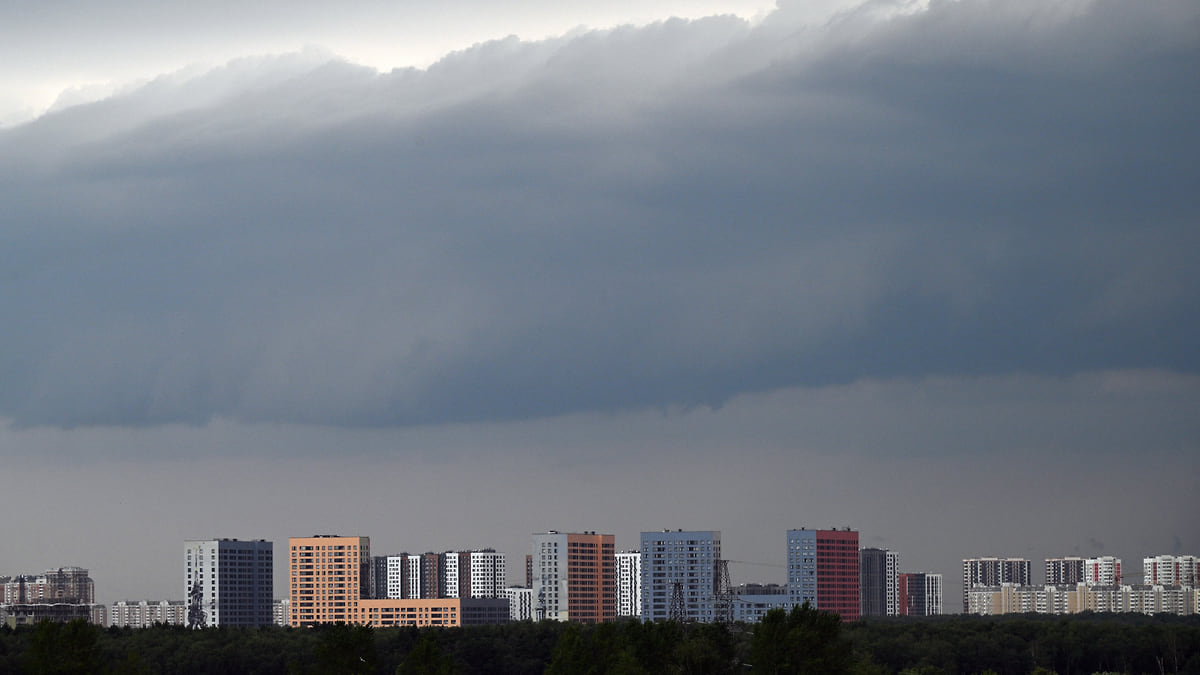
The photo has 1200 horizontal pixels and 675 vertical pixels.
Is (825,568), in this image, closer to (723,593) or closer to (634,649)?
(723,593)

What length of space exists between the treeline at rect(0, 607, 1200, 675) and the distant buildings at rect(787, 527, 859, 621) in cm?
4741

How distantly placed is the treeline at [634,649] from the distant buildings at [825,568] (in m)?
47.4

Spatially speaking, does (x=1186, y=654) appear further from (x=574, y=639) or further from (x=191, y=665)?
(x=191, y=665)

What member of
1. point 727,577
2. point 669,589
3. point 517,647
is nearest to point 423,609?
point 669,589

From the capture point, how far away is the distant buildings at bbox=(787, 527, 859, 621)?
639 ft

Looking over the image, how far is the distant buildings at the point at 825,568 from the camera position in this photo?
639ft

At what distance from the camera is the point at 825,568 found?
A: 643ft

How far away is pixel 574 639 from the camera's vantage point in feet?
233

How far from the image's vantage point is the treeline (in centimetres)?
6412

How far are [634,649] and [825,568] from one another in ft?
423

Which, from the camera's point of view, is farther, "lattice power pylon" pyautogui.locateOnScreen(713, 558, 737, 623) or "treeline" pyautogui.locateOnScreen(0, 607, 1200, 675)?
"lattice power pylon" pyautogui.locateOnScreen(713, 558, 737, 623)

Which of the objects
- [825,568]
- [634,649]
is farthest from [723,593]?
[634,649]

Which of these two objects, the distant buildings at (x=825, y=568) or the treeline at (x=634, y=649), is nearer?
the treeline at (x=634, y=649)

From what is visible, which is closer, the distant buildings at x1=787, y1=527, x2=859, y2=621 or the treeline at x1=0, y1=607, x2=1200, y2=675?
the treeline at x1=0, y1=607, x2=1200, y2=675
